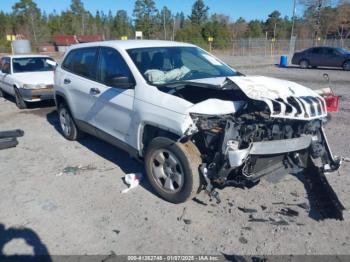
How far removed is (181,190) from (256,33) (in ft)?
242

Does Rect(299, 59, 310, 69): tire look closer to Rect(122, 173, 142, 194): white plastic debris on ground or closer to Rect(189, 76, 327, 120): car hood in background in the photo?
Rect(189, 76, 327, 120): car hood in background

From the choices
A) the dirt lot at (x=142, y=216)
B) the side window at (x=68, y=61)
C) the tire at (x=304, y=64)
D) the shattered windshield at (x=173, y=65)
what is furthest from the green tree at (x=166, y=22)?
the dirt lot at (x=142, y=216)

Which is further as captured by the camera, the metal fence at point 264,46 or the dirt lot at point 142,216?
the metal fence at point 264,46

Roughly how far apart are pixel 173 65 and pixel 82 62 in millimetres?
Answer: 1794

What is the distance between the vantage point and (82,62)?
554 cm

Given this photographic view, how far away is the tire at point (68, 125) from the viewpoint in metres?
6.16

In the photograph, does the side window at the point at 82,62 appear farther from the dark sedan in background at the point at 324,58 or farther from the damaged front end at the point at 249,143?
the dark sedan in background at the point at 324,58

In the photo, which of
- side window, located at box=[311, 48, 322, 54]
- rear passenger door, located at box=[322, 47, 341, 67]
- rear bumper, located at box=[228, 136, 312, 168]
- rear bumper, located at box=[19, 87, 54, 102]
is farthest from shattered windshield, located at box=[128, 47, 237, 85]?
side window, located at box=[311, 48, 322, 54]

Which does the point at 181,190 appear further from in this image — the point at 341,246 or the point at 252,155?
the point at 341,246

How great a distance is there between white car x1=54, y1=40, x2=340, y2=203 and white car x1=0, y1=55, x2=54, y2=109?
491cm

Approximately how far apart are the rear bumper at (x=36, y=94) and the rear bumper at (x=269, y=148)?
7.38 metres

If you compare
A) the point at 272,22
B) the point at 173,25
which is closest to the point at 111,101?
the point at 173,25

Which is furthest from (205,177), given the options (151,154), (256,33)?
(256,33)

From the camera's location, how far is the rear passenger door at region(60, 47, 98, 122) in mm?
5145
